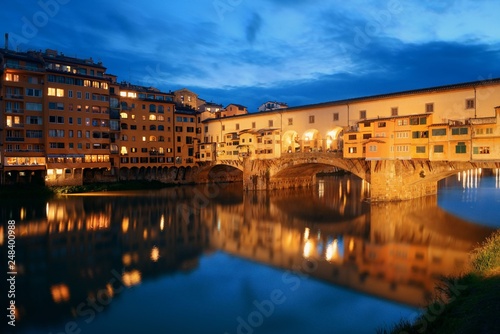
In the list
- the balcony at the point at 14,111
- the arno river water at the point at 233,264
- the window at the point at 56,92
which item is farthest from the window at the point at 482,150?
the balcony at the point at 14,111

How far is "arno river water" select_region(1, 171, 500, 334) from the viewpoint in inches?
516

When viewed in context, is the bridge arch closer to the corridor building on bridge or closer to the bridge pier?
the corridor building on bridge

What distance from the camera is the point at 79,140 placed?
49.3 metres

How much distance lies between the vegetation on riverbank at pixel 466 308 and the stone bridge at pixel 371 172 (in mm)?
20391

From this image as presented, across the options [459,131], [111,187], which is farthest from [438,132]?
[111,187]

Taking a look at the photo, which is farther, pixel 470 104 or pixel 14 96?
pixel 14 96

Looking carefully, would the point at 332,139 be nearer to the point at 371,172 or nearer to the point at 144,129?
the point at 371,172

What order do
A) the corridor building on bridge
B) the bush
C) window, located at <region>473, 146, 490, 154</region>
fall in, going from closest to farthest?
the bush, window, located at <region>473, 146, 490, 154</region>, the corridor building on bridge

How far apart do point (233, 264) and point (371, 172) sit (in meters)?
23.0

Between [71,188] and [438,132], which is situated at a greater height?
[438,132]

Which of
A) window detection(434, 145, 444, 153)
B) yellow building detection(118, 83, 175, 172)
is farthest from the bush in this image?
yellow building detection(118, 83, 175, 172)

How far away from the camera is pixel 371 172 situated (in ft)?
124

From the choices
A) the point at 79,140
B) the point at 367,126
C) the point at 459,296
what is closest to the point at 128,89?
the point at 79,140

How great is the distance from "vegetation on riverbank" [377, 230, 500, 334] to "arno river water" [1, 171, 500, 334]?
131 cm
